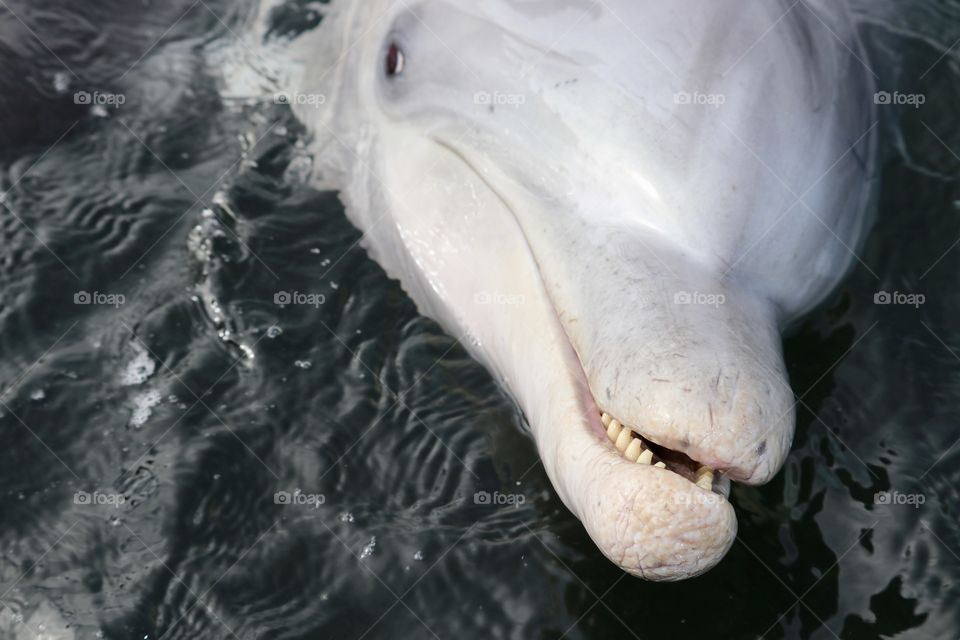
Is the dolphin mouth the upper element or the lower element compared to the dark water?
upper

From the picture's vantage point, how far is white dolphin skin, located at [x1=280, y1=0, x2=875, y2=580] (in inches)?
127

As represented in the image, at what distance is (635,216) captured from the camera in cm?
377

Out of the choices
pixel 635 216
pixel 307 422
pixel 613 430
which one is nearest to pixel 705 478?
pixel 613 430

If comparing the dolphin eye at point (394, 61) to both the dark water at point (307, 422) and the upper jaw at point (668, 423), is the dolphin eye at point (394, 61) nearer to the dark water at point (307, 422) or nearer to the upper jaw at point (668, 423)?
the dark water at point (307, 422)

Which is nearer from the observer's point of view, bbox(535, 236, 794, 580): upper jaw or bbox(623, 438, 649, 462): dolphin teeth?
bbox(535, 236, 794, 580): upper jaw

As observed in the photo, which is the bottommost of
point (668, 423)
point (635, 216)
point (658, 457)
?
point (658, 457)

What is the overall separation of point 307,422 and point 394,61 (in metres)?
1.59

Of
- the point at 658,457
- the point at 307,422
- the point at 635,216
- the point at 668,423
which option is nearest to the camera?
the point at 668,423

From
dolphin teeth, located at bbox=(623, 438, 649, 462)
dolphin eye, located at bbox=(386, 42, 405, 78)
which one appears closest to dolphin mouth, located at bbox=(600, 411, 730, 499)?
dolphin teeth, located at bbox=(623, 438, 649, 462)

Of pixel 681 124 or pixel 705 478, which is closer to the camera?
pixel 705 478

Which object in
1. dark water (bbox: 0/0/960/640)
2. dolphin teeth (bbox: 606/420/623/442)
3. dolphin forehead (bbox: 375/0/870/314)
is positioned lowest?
dark water (bbox: 0/0/960/640)

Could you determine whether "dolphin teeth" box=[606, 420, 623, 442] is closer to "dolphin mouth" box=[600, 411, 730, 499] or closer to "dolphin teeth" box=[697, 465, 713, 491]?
"dolphin mouth" box=[600, 411, 730, 499]

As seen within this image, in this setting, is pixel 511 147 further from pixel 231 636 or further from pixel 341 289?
pixel 231 636

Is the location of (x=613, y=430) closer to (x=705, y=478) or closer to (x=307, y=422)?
(x=705, y=478)
